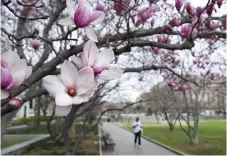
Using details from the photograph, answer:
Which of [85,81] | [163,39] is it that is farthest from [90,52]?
[163,39]

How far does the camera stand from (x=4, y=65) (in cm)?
110

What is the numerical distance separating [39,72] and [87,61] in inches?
117

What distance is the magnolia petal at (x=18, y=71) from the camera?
1119 millimetres

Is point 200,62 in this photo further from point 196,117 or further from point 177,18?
point 196,117

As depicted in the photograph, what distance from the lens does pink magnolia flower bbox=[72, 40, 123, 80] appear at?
4.05 ft

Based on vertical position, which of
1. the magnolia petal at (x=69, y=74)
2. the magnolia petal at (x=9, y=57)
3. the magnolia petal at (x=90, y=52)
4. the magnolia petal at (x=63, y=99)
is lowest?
the magnolia petal at (x=63, y=99)

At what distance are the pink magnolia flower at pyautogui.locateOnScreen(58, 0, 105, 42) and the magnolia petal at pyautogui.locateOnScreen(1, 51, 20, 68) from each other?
31cm

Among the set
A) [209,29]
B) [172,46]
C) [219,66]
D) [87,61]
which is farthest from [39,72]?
[219,66]

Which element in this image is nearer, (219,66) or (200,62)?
(200,62)

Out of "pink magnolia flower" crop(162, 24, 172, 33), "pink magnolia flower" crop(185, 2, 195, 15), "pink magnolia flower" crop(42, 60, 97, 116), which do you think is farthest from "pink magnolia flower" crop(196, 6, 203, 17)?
"pink magnolia flower" crop(42, 60, 97, 116)

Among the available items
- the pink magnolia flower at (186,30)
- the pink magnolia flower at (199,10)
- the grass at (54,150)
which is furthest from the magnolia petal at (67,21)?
the grass at (54,150)

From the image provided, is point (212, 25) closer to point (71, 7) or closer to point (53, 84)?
point (71, 7)

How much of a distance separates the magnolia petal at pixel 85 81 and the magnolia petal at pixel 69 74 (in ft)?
0.06

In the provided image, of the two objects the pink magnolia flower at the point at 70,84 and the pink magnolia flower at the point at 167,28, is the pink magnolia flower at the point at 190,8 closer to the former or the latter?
the pink magnolia flower at the point at 167,28
